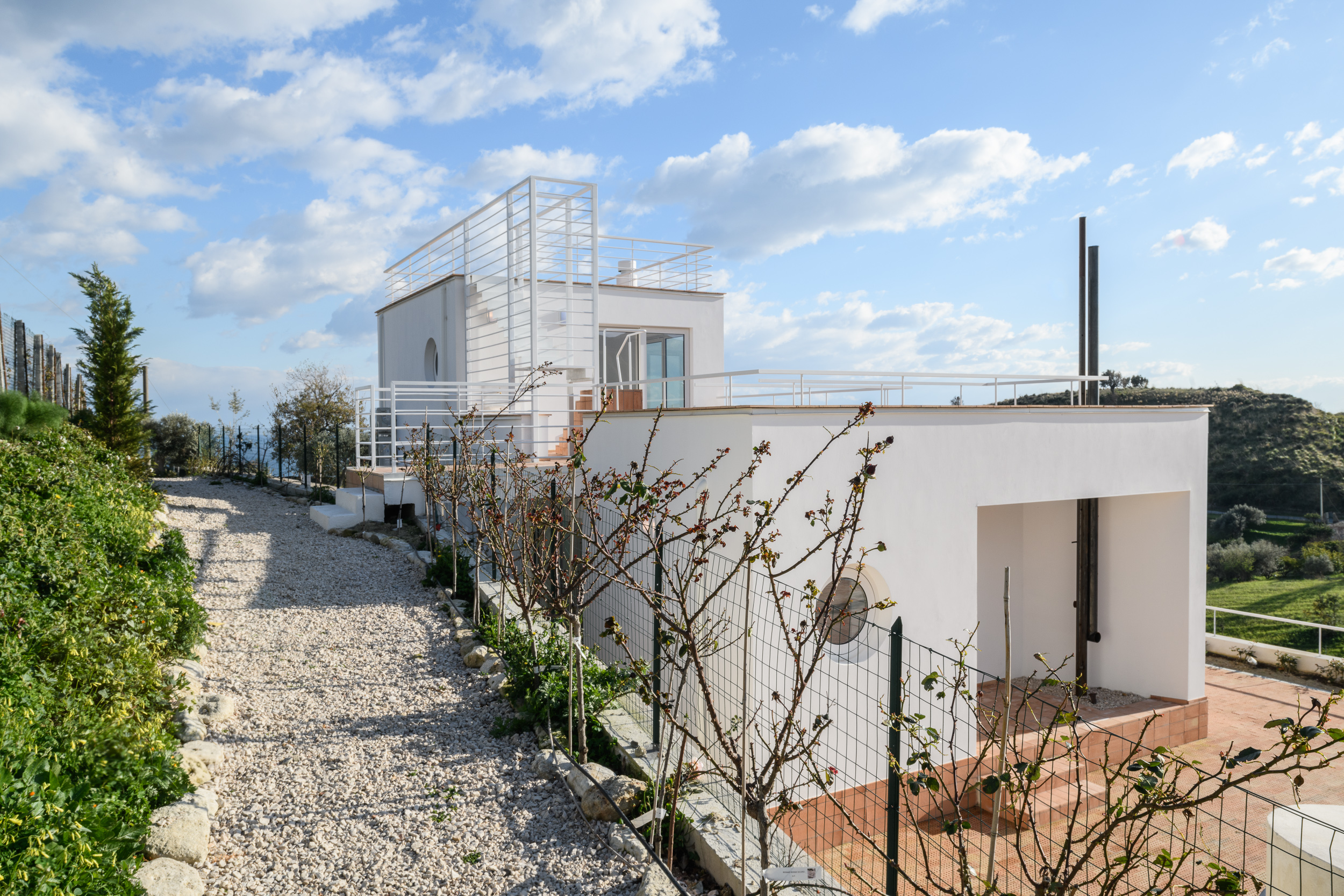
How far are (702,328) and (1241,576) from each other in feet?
71.7

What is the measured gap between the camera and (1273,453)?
36.5m

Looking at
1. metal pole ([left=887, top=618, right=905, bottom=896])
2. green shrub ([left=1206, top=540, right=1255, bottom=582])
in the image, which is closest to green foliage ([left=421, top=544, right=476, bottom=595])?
metal pole ([left=887, top=618, right=905, bottom=896])

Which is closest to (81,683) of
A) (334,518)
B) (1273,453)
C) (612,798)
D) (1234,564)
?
(612,798)

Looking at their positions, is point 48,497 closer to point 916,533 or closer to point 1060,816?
point 916,533

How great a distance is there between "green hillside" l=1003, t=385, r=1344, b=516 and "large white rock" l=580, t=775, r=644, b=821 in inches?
1251

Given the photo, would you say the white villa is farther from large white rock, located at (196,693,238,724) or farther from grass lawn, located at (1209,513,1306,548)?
grass lawn, located at (1209,513,1306,548)

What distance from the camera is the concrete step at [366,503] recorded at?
12.8 meters

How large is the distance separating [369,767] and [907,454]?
5.62m

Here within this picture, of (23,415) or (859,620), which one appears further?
(23,415)

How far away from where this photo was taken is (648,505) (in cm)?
466

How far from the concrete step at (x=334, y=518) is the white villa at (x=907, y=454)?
0.23ft

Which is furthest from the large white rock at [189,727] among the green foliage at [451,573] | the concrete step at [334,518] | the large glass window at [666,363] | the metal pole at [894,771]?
the large glass window at [666,363]

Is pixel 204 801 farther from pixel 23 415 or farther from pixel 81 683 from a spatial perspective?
pixel 23 415

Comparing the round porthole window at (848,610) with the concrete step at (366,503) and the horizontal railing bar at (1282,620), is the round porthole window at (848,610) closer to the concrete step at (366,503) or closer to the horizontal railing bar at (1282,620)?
the horizontal railing bar at (1282,620)
